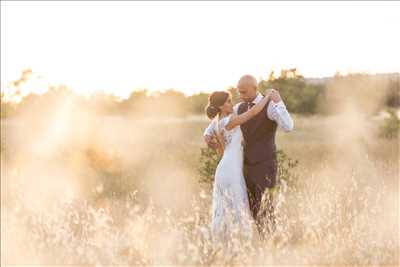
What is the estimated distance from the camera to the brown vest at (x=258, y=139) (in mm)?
6812

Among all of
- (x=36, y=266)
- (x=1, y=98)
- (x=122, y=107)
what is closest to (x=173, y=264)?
(x=36, y=266)

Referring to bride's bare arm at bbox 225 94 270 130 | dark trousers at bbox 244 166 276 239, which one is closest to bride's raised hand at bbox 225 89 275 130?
bride's bare arm at bbox 225 94 270 130

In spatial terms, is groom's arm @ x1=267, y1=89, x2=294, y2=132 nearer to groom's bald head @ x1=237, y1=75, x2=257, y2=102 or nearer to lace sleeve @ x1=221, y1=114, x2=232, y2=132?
groom's bald head @ x1=237, y1=75, x2=257, y2=102

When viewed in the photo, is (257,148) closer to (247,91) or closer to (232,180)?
(232,180)

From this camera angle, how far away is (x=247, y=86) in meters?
6.72

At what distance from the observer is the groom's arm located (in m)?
6.35

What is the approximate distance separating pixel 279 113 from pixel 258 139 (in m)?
0.57

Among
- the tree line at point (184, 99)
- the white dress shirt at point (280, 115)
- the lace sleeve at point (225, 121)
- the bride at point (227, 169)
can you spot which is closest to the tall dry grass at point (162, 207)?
the bride at point (227, 169)

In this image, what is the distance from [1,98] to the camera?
3005 centimetres

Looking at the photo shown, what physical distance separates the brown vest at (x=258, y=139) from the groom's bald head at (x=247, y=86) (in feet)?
0.49

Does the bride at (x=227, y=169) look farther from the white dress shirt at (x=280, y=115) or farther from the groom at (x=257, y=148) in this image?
the white dress shirt at (x=280, y=115)

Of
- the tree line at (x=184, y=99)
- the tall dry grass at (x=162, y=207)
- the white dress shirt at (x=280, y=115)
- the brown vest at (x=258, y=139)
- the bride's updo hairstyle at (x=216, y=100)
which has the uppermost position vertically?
the tree line at (x=184, y=99)

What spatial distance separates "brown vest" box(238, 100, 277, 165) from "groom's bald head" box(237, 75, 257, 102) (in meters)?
0.15

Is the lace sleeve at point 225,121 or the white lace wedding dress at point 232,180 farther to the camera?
the white lace wedding dress at point 232,180
